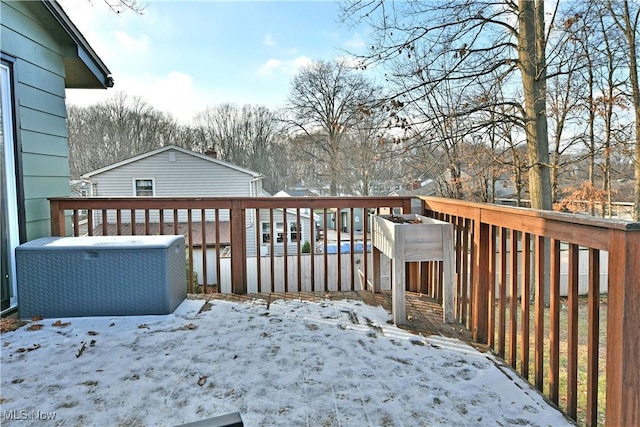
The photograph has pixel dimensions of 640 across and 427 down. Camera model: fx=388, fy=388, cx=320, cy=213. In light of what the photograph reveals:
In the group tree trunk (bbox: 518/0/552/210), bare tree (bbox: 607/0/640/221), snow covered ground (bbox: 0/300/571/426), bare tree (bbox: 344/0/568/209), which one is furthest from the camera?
bare tree (bbox: 607/0/640/221)

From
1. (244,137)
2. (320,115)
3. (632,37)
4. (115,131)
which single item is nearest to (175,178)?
(320,115)

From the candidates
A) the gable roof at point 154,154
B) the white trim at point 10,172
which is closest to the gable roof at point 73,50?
the white trim at point 10,172

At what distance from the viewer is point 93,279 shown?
9.79 ft

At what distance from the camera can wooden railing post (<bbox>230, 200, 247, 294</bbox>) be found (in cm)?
365

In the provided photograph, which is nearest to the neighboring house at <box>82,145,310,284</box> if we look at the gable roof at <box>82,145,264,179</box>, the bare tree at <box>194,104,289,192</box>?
the gable roof at <box>82,145,264,179</box>

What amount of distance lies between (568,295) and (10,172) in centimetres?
394

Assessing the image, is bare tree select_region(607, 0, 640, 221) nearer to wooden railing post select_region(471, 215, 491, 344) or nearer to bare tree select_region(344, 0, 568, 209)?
bare tree select_region(344, 0, 568, 209)

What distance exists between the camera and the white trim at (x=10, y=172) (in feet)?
10.0

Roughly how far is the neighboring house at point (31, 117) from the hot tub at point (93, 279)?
34 cm

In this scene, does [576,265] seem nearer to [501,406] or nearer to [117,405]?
[501,406]

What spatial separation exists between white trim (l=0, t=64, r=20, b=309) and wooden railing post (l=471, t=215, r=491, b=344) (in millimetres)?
3582

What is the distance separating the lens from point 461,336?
8.79ft

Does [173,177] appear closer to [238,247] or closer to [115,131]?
[115,131]

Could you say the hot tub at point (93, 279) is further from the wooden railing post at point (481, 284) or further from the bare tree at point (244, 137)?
the bare tree at point (244, 137)
